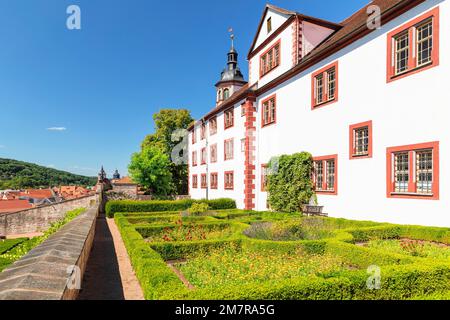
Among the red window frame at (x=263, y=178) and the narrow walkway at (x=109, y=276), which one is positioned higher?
the red window frame at (x=263, y=178)

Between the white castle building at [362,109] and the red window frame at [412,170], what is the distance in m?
0.04

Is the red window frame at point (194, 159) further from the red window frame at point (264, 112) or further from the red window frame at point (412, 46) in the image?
the red window frame at point (412, 46)

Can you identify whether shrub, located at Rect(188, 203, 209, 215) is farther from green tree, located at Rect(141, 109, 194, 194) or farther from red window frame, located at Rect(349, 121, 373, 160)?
green tree, located at Rect(141, 109, 194, 194)

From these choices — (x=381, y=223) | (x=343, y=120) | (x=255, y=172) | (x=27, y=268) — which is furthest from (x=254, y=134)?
(x=27, y=268)

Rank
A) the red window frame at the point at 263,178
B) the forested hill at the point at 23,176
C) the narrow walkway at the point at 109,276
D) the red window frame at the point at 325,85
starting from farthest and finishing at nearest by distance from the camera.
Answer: the forested hill at the point at 23,176 < the red window frame at the point at 263,178 < the red window frame at the point at 325,85 < the narrow walkway at the point at 109,276

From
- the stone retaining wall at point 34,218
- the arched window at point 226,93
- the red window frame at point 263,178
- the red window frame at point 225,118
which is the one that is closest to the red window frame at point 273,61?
the red window frame at point 225,118

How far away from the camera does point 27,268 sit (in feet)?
13.2

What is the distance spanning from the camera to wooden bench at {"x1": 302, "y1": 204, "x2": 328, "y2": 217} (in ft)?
50.5

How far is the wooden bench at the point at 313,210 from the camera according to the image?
15.4 meters

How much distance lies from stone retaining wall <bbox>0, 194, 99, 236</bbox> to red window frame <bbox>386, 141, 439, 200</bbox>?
1067 inches

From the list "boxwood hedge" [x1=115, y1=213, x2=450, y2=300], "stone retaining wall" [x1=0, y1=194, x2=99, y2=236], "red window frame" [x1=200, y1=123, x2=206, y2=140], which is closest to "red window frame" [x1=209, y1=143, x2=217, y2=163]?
"red window frame" [x1=200, y1=123, x2=206, y2=140]

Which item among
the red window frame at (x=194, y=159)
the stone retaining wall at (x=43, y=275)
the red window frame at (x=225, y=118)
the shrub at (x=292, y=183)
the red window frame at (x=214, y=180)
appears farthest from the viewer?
the red window frame at (x=194, y=159)

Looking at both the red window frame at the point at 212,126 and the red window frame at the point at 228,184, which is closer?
the red window frame at the point at 228,184

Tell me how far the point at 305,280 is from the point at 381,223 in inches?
327
